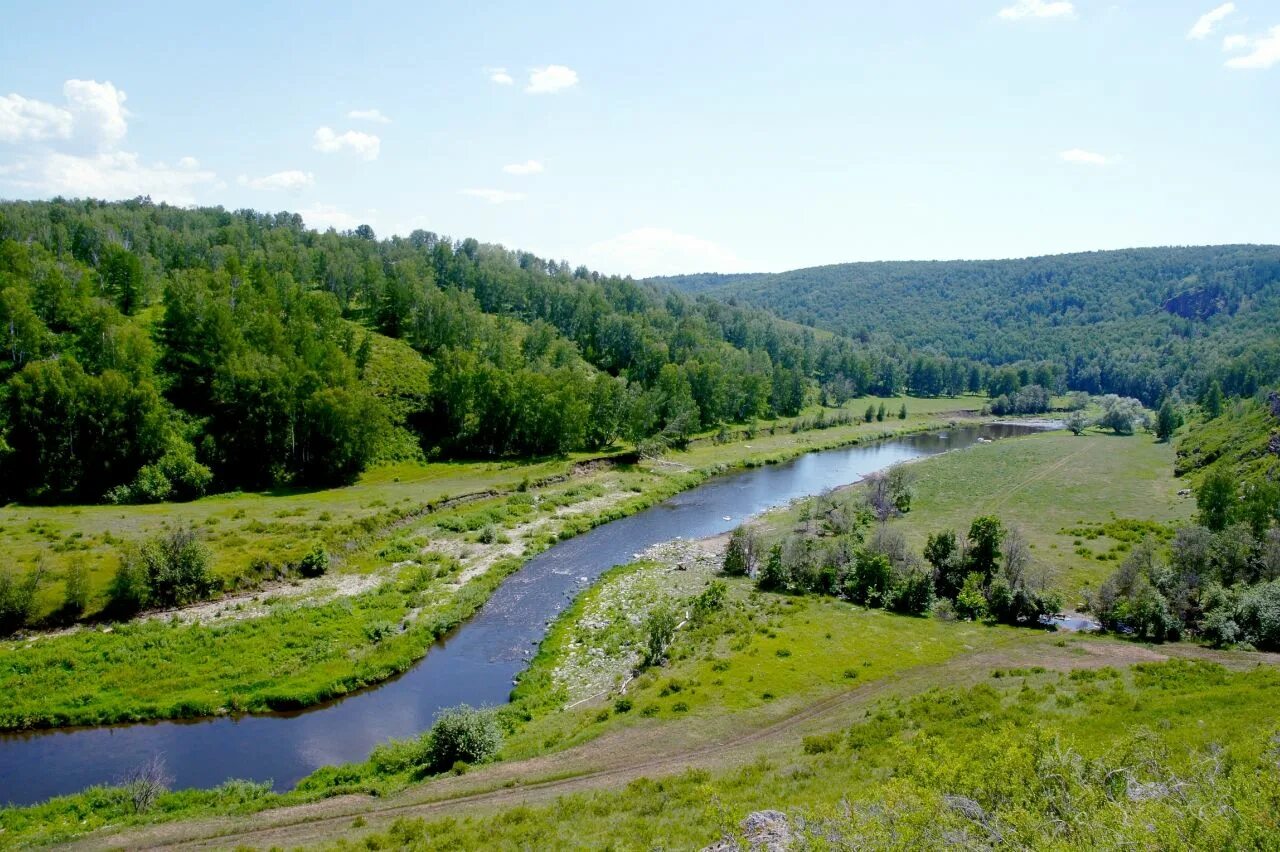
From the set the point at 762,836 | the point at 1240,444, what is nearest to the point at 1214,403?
the point at 1240,444

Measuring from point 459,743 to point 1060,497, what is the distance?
81.7 m

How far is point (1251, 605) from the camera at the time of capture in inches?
1491

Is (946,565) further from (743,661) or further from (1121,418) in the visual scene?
(1121,418)

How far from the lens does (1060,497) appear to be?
8506 centimetres

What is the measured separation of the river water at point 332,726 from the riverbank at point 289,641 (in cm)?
95

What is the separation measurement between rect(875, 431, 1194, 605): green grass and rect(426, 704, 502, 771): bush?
42.2 metres

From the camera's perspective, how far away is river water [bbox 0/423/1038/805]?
30.5 metres

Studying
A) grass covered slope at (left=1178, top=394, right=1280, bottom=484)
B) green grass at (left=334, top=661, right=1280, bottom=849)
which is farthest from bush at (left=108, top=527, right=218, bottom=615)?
grass covered slope at (left=1178, top=394, right=1280, bottom=484)

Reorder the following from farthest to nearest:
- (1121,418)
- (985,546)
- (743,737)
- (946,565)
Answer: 1. (1121,418)
2. (946,565)
3. (985,546)
4. (743,737)

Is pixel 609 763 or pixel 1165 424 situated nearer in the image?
pixel 609 763

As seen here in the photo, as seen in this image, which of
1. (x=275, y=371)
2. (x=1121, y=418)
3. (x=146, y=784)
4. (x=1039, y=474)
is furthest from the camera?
(x=1121, y=418)

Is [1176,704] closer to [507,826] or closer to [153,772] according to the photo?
[507,826]

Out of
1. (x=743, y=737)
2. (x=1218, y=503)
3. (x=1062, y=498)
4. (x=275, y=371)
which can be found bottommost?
(x=743, y=737)

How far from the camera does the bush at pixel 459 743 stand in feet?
99.9
